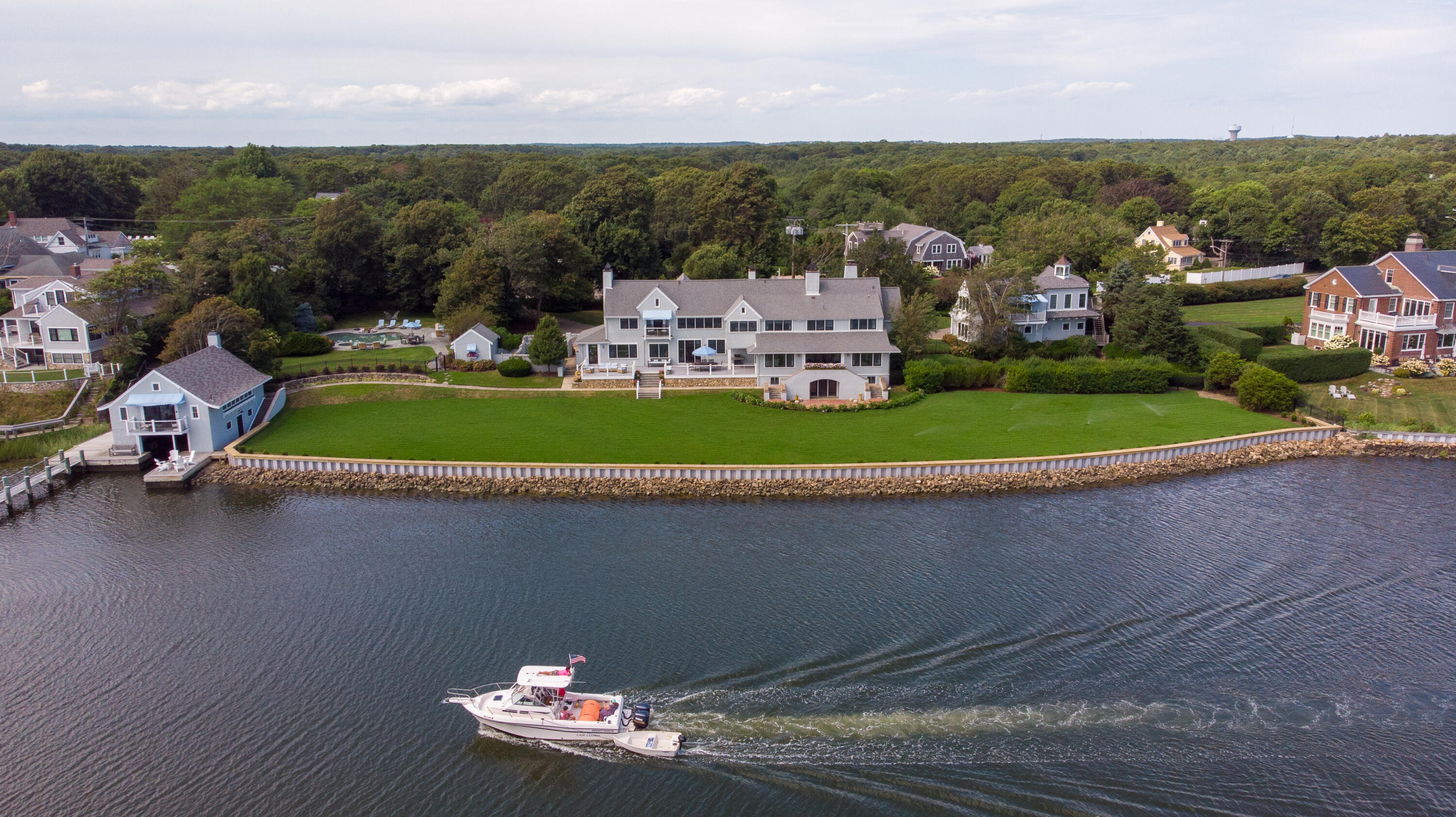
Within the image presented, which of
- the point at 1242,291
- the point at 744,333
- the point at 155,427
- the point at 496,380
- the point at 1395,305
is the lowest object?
the point at 155,427

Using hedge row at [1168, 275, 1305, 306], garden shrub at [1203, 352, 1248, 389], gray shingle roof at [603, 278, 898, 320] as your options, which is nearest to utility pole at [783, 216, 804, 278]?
gray shingle roof at [603, 278, 898, 320]

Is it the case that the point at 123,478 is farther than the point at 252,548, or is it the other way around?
the point at 123,478

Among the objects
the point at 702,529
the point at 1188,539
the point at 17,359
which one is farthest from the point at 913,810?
the point at 17,359

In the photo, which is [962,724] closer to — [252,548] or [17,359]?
[252,548]

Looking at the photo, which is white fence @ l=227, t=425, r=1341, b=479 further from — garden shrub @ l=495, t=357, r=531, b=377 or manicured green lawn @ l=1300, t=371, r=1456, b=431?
Result: manicured green lawn @ l=1300, t=371, r=1456, b=431

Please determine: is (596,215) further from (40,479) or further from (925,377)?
(40,479)

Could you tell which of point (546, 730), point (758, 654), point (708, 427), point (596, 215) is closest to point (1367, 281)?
point (708, 427)

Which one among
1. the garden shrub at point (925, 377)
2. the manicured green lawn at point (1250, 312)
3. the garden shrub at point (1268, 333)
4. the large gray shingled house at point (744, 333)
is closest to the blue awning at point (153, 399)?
the large gray shingled house at point (744, 333)
